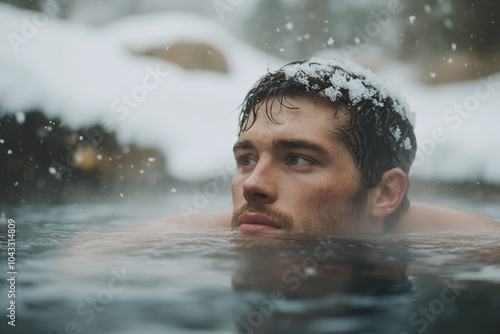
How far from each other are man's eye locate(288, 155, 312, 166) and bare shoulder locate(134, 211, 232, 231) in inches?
26.3

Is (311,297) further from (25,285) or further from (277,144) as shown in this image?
(277,144)

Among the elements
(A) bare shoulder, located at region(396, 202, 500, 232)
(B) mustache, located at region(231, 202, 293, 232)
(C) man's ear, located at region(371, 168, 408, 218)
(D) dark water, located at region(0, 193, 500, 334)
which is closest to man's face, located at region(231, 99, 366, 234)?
(B) mustache, located at region(231, 202, 293, 232)

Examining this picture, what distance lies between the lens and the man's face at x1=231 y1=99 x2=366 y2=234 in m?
1.77

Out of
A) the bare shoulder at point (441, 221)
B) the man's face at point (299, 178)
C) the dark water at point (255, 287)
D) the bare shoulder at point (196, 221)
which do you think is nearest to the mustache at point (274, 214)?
the man's face at point (299, 178)

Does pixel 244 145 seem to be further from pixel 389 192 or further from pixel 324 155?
pixel 389 192

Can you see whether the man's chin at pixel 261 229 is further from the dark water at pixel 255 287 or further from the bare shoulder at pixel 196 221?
the bare shoulder at pixel 196 221

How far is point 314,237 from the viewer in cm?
167

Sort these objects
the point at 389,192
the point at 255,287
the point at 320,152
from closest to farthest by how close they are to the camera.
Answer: the point at 255,287
the point at 320,152
the point at 389,192

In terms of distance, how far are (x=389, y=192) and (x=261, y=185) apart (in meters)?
0.71

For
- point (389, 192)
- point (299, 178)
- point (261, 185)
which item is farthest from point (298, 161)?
point (389, 192)

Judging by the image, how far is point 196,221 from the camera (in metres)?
2.51

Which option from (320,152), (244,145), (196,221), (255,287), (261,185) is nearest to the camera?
(255,287)

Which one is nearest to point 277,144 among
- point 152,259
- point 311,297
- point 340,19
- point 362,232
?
point 362,232

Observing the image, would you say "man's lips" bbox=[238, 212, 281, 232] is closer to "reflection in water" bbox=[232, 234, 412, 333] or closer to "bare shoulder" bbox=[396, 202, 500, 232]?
"reflection in water" bbox=[232, 234, 412, 333]
